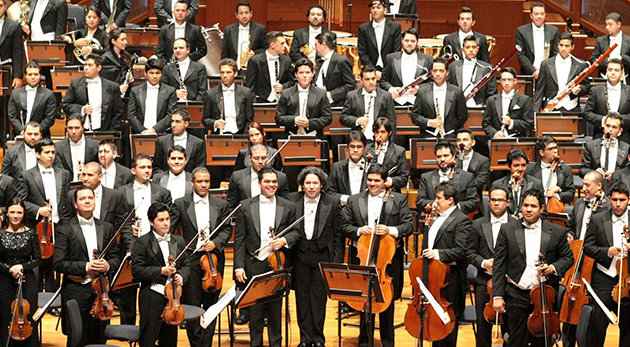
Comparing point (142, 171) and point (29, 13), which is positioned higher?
point (29, 13)

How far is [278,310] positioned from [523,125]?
9.05ft

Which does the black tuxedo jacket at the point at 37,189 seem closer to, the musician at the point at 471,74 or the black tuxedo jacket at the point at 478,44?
the musician at the point at 471,74

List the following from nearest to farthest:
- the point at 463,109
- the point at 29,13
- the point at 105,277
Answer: the point at 105,277 → the point at 463,109 → the point at 29,13

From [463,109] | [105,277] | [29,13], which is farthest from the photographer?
[29,13]

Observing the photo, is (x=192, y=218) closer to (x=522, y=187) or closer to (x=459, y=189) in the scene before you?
(x=459, y=189)

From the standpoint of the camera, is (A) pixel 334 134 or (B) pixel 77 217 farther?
(A) pixel 334 134

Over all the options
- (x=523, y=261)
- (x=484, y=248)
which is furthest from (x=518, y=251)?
(x=484, y=248)

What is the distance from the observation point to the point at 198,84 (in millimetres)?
8820

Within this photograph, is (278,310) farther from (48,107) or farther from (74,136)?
(48,107)

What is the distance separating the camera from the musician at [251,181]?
6836 millimetres

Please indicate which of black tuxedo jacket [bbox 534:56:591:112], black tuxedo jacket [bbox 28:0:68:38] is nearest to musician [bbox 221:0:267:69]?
black tuxedo jacket [bbox 28:0:68:38]

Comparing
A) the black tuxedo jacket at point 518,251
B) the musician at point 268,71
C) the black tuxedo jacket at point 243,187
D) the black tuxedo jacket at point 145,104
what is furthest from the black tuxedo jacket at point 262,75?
the black tuxedo jacket at point 518,251

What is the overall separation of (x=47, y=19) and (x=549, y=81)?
4.59 m

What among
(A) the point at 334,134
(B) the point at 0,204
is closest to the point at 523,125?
(A) the point at 334,134
